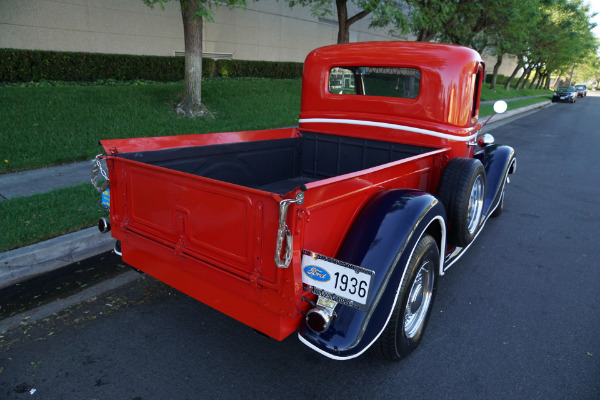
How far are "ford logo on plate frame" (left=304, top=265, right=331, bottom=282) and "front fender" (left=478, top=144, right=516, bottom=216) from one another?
9.31 feet

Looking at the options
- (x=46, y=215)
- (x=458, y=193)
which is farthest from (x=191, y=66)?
(x=458, y=193)

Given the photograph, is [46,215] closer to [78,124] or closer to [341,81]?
[341,81]

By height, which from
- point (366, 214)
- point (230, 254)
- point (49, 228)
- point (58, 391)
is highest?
point (366, 214)

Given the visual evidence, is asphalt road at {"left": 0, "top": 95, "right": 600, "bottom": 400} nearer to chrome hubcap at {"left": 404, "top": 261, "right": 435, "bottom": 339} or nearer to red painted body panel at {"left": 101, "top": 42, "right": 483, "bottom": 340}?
chrome hubcap at {"left": 404, "top": 261, "right": 435, "bottom": 339}

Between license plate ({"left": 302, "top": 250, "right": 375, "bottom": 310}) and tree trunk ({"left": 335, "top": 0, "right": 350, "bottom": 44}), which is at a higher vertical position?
tree trunk ({"left": 335, "top": 0, "right": 350, "bottom": 44})

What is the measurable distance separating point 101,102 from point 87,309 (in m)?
7.19

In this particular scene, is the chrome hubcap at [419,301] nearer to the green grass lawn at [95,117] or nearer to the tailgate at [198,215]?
the tailgate at [198,215]

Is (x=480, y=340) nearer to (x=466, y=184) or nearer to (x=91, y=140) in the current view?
(x=466, y=184)

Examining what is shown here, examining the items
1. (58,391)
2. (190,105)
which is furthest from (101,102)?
(58,391)

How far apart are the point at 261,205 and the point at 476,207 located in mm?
2708

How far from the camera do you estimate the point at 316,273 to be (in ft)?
6.56

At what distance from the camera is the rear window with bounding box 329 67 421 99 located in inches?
154

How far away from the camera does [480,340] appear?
296 cm

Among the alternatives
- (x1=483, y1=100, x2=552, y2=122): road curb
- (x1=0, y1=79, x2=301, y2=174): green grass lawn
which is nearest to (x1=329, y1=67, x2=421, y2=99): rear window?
(x1=0, y1=79, x2=301, y2=174): green grass lawn
